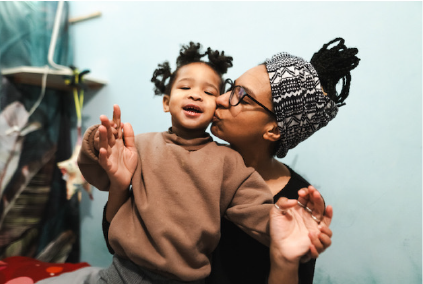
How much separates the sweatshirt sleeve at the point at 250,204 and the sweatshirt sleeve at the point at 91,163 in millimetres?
428

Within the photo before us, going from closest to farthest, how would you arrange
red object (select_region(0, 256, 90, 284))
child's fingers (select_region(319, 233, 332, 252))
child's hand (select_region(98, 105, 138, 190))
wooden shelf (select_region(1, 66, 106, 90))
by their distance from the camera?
child's fingers (select_region(319, 233, 332, 252))
child's hand (select_region(98, 105, 138, 190))
red object (select_region(0, 256, 90, 284))
wooden shelf (select_region(1, 66, 106, 90))

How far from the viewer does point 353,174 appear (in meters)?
1.33

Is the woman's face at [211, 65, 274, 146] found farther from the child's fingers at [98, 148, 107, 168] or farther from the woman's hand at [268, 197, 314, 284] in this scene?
the child's fingers at [98, 148, 107, 168]

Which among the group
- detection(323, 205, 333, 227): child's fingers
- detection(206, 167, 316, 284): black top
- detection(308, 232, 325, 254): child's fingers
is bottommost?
detection(206, 167, 316, 284): black top

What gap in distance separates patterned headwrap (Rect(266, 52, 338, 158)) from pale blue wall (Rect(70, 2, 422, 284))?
0.45 metres

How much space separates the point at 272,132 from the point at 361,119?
1.91 feet

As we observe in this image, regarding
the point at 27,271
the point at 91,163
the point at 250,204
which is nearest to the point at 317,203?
the point at 250,204

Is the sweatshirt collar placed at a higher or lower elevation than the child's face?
lower

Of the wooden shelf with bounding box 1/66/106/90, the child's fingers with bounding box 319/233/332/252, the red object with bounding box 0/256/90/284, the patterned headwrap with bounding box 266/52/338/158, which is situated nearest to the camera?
the child's fingers with bounding box 319/233/332/252

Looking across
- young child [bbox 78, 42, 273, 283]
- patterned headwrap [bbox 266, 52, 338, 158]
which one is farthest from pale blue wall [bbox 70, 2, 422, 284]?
young child [bbox 78, 42, 273, 283]

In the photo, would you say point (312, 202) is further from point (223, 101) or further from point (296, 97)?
point (223, 101)

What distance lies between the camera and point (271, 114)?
3.23ft

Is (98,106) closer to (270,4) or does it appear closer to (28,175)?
(28,175)

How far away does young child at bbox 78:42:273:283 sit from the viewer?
0.81 metres
